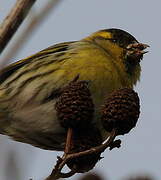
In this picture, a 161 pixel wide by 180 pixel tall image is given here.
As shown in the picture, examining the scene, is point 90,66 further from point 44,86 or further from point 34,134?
point 34,134

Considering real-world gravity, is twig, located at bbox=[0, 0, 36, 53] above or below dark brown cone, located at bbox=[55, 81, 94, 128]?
above

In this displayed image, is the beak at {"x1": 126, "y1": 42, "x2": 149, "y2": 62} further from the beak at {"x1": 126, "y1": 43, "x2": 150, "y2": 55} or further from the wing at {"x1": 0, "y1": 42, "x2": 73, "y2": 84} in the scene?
the wing at {"x1": 0, "y1": 42, "x2": 73, "y2": 84}

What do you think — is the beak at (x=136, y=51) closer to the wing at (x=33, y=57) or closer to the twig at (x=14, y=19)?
the wing at (x=33, y=57)

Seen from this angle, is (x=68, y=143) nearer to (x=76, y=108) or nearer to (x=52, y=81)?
(x=76, y=108)

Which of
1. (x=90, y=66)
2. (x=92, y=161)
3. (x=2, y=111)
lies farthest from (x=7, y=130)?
(x=92, y=161)

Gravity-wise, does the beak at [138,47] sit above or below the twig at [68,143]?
above

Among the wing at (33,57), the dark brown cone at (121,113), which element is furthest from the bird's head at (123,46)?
the dark brown cone at (121,113)

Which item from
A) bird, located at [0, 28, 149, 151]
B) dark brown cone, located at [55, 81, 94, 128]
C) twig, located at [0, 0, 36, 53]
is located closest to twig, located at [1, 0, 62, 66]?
twig, located at [0, 0, 36, 53]

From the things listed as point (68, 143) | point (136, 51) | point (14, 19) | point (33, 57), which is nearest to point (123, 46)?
point (136, 51)
